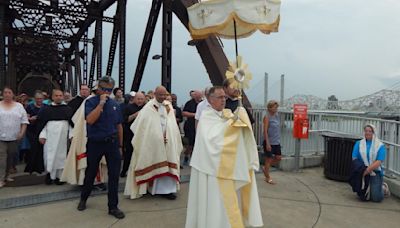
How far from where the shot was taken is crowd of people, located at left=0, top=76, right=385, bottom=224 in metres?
3.18

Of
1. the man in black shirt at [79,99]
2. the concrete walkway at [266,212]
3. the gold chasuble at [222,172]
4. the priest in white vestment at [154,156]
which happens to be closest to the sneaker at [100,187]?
the concrete walkway at [266,212]

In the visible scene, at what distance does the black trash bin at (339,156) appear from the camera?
250 inches

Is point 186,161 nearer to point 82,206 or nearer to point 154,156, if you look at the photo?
point 154,156

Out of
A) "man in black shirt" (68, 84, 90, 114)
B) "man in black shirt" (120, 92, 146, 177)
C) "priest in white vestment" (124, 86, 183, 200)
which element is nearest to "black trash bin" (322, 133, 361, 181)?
"priest in white vestment" (124, 86, 183, 200)

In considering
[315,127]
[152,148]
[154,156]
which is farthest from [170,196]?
[315,127]

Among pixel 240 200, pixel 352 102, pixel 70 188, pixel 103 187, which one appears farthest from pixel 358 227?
pixel 352 102

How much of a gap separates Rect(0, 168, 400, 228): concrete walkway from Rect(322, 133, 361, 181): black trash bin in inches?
27.9

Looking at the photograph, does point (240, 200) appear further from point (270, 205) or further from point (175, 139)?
point (175, 139)

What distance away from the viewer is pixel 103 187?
211 inches

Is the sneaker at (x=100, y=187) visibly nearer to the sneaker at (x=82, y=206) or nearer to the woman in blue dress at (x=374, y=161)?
the sneaker at (x=82, y=206)

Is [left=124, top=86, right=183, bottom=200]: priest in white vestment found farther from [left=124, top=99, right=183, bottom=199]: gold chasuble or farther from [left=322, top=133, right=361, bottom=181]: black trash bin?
[left=322, top=133, right=361, bottom=181]: black trash bin

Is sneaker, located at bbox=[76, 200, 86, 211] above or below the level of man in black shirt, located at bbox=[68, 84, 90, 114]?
below

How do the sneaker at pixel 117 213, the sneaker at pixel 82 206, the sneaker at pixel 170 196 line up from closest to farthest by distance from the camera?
the sneaker at pixel 117 213
the sneaker at pixel 82 206
the sneaker at pixel 170 196

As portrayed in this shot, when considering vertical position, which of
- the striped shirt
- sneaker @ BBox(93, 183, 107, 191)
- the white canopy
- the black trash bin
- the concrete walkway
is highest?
the white canopy
